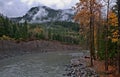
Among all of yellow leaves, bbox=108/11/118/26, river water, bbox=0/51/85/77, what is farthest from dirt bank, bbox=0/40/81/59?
yellow leaves, bbox=108/11/118/26

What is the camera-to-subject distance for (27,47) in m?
115

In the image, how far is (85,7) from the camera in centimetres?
4434

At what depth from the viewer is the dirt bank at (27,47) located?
9630 centimetres

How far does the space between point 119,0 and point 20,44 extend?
86.2 metres

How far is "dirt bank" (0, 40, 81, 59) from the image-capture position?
9630 cm

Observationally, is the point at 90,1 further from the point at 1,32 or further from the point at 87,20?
the point at 1,32

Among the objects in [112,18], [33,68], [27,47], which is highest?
[112,18]

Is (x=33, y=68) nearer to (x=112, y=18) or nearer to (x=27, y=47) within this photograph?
(x=112, y=18)

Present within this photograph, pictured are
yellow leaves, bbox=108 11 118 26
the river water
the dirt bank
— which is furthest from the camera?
the dirt bank

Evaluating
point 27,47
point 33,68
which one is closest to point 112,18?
point 33,68

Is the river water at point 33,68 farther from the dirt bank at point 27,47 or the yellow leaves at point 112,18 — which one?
the dirt bank at point 27,47

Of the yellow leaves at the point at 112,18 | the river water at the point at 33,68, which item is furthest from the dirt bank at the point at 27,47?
the yellow leaves at the point at 112,18

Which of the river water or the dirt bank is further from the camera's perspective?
the dirt bank

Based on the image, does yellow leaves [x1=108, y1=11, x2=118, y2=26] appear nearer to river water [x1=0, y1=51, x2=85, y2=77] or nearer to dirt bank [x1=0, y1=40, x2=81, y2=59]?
river water [x1=0, y1=51, x2=85, y2=77]
